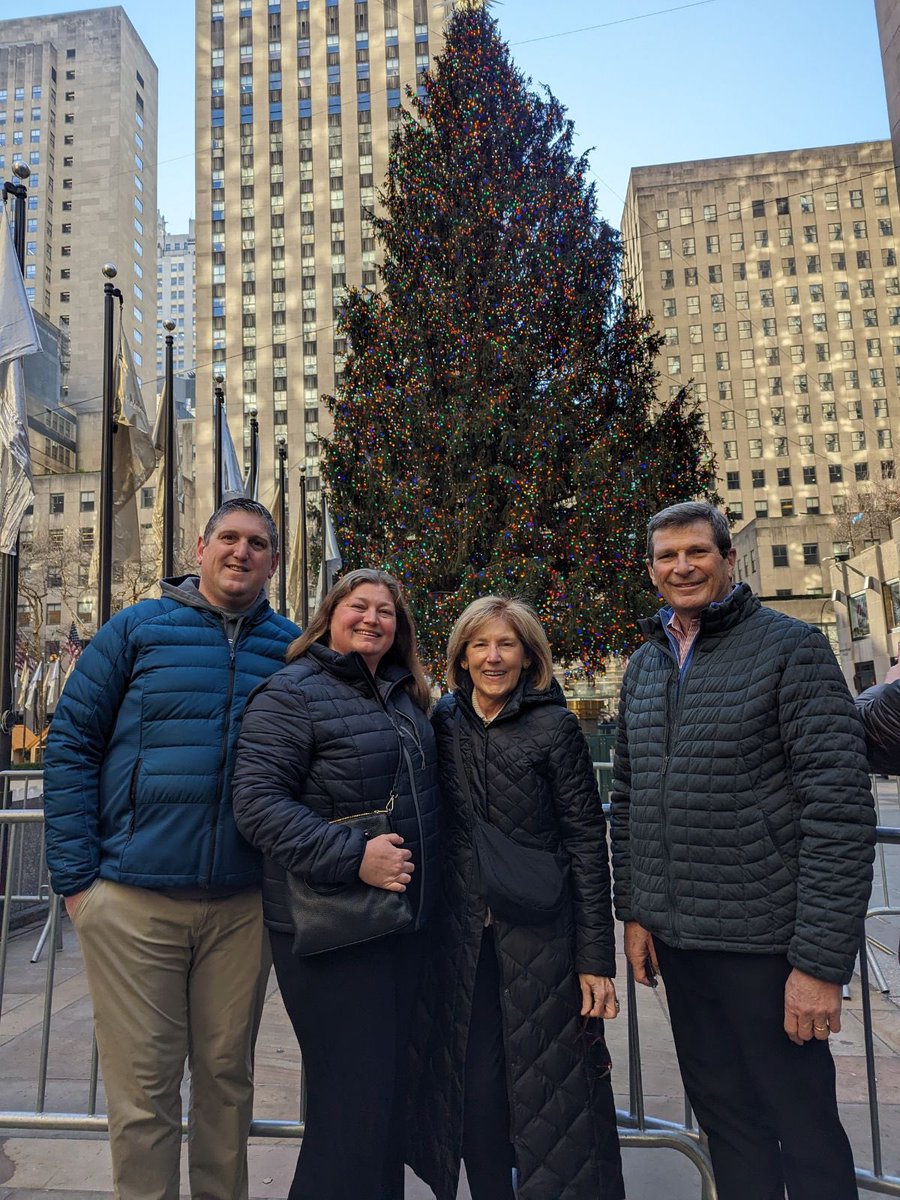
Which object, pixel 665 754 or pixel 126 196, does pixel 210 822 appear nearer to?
pixel 665 754

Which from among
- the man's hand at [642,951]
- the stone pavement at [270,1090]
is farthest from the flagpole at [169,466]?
the man's hand at [642,951]

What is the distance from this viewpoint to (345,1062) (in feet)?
7.82

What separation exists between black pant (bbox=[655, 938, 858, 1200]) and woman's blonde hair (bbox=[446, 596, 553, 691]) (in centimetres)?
95

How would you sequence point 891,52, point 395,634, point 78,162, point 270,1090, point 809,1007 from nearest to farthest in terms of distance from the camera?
point 809,1007, point 395,634, point 270,1090, point 891,52, point 78,162

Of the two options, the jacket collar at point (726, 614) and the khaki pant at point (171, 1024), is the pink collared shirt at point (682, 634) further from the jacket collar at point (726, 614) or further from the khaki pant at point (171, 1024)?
the khaki pant at point (171, 1024)

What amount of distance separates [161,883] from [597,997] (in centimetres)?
140

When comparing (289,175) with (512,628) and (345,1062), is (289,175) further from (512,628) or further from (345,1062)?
(345,1062)

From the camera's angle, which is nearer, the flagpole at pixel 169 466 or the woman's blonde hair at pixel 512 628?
the woman's blonde hair at pixel 512 628

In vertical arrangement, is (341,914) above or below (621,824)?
below

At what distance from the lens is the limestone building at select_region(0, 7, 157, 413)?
93500mm

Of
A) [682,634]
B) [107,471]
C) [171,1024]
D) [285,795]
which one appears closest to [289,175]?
[107,471]

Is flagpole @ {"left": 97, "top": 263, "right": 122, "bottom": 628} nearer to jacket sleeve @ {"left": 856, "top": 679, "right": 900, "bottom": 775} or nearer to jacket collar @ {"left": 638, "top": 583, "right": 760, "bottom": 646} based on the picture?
jacket collar @ {"left": 638, "top": 583, "right": 760, "bottom": 646}

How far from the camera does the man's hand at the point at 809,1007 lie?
7.02 feet

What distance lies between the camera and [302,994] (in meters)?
2.41
